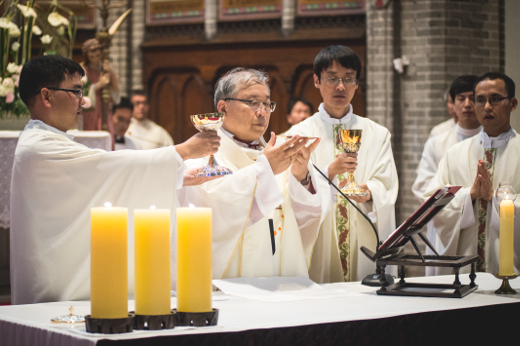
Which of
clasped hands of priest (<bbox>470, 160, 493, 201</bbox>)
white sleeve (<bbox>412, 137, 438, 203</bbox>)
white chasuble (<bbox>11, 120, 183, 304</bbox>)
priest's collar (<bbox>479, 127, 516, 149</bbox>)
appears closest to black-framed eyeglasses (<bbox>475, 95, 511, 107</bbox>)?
priest's collar (<bbox>479, 127, 516, 149</bbox>)

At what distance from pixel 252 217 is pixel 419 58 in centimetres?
571

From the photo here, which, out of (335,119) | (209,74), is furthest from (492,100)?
(209,74)

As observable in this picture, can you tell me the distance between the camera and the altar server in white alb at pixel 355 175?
14.3 feet

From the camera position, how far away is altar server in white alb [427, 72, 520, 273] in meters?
4.56

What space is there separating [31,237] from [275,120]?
23.4ft

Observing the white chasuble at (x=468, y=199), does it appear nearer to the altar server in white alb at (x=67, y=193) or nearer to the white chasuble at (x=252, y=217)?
the white chasuble at (x=252, y=217)

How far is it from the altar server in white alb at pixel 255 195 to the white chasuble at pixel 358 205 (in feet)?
2.18

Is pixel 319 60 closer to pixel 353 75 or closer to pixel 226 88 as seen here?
pixel 353 75

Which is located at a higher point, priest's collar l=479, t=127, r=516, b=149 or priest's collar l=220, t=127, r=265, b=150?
priest's collar l=479, t=127, r=516, b=149

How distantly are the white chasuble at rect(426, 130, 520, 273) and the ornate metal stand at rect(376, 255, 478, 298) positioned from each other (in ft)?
4.87

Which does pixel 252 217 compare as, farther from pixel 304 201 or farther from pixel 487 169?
pixel 487 169

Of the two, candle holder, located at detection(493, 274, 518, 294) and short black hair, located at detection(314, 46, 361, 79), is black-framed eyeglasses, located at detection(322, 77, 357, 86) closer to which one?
short black hair, located at detection(314, 46, 361, 79)

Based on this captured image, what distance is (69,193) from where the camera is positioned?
3084mm

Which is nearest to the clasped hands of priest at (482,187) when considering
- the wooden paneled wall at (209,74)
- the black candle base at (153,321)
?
the black candle base at (153,321)
